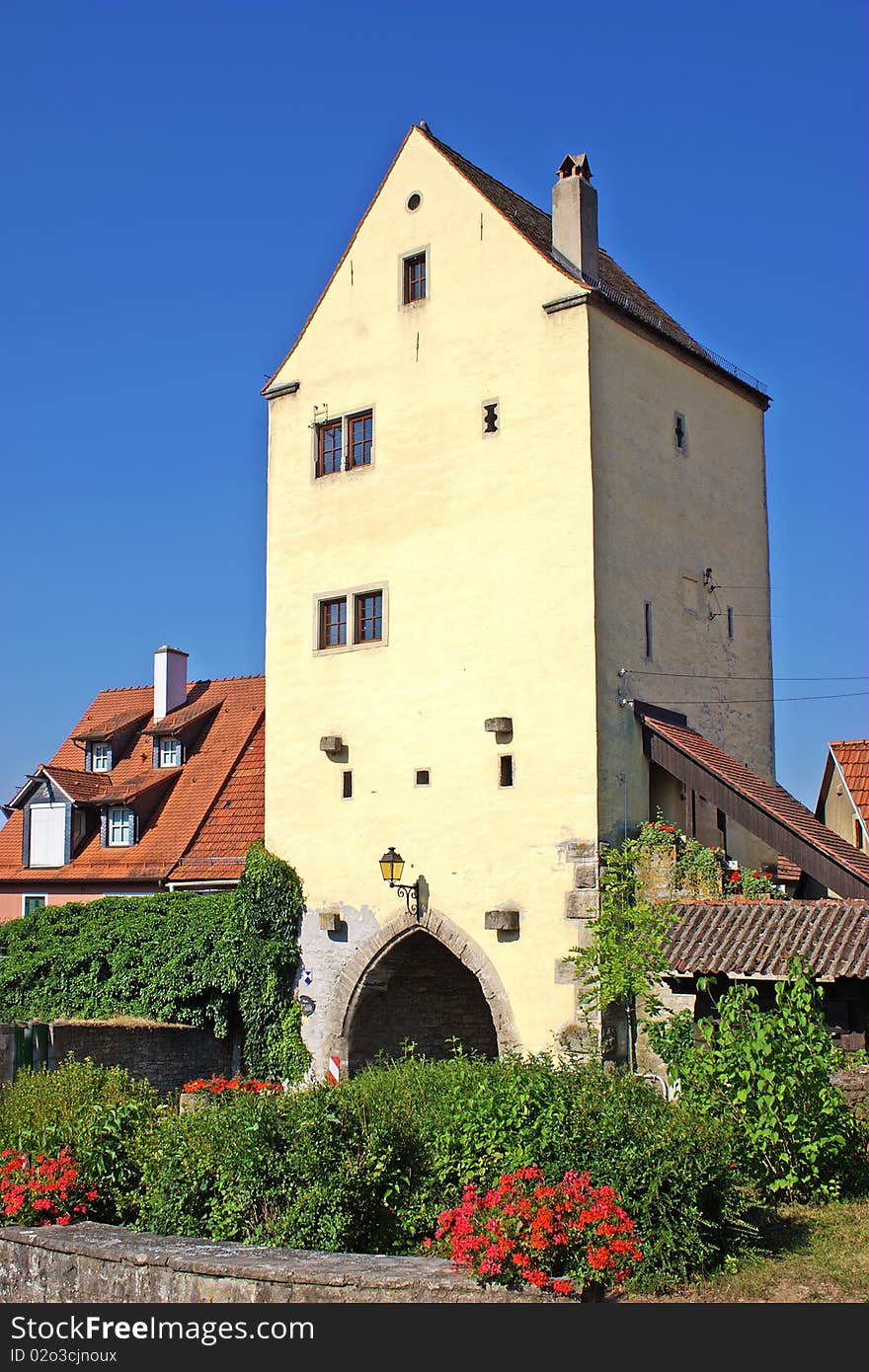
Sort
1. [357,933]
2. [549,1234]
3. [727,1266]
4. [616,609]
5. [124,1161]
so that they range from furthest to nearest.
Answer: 1. [357,933]
2. [616,609]
3. [124,1161]
4. [727,1266]
5. [549,1234]

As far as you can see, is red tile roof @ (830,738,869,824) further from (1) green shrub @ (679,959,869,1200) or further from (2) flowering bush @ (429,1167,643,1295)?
(2) flowering bush @ (429,1167,643,1295)

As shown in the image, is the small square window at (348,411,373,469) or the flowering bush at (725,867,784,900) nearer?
the flowering bush at (725,867,784,900)

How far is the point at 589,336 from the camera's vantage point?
19219 millimetres

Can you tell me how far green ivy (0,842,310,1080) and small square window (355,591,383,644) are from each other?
3.78 meters

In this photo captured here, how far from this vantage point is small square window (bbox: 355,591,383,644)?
2105cm

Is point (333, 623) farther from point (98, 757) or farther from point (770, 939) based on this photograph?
point (770, 939)

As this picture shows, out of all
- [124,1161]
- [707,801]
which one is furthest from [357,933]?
[124,1161]

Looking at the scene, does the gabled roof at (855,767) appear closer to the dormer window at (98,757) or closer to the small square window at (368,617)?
the small square window at (368,617)

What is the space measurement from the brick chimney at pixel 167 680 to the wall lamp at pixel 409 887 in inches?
401

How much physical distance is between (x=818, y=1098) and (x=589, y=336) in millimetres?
11977

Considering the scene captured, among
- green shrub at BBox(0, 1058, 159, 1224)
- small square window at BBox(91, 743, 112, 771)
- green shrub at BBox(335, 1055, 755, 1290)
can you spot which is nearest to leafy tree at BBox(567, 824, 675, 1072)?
green shrub at BBox(335, 1055, 755, 1290)

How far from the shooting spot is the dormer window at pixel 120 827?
26.0 meters

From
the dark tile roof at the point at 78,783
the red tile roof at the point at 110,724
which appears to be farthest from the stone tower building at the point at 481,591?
the red tile roof at the point at 110,724

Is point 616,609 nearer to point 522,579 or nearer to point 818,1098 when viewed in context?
point 522,579
